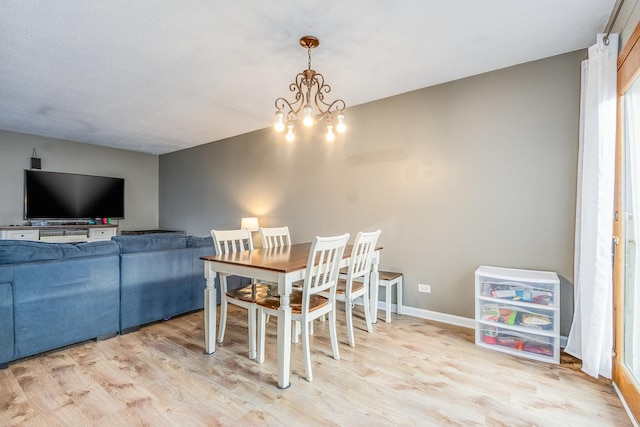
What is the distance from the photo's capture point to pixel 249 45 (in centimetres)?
242

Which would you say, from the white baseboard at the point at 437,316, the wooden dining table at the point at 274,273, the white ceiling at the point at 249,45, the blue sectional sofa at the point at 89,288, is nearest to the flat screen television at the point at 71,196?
the white ceiling at the point at 249,45

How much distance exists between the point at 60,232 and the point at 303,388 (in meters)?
5.37

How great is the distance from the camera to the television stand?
4.68 metres

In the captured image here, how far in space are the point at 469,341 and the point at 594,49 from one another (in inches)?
92.5

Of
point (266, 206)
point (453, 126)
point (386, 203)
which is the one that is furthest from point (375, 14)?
point (266, 206)

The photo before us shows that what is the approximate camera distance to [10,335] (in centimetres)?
218

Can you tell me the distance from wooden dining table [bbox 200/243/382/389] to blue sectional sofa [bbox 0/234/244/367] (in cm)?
78

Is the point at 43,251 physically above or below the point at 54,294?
above

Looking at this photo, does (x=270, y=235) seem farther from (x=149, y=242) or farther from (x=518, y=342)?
(x=518, y=342)

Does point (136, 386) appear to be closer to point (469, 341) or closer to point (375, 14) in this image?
point (469, 341)

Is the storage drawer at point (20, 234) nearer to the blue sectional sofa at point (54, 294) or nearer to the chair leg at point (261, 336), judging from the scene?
the blue sectional sofa at point (54, 294)

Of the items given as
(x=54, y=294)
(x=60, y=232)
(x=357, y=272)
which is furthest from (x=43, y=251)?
(x=60, y=232)

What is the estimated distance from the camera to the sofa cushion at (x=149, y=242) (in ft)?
9.30

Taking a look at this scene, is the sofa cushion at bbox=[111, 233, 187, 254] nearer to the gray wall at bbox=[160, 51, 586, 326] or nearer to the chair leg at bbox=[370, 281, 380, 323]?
the gray wall at bbox=[160, 51, 586, 326]
